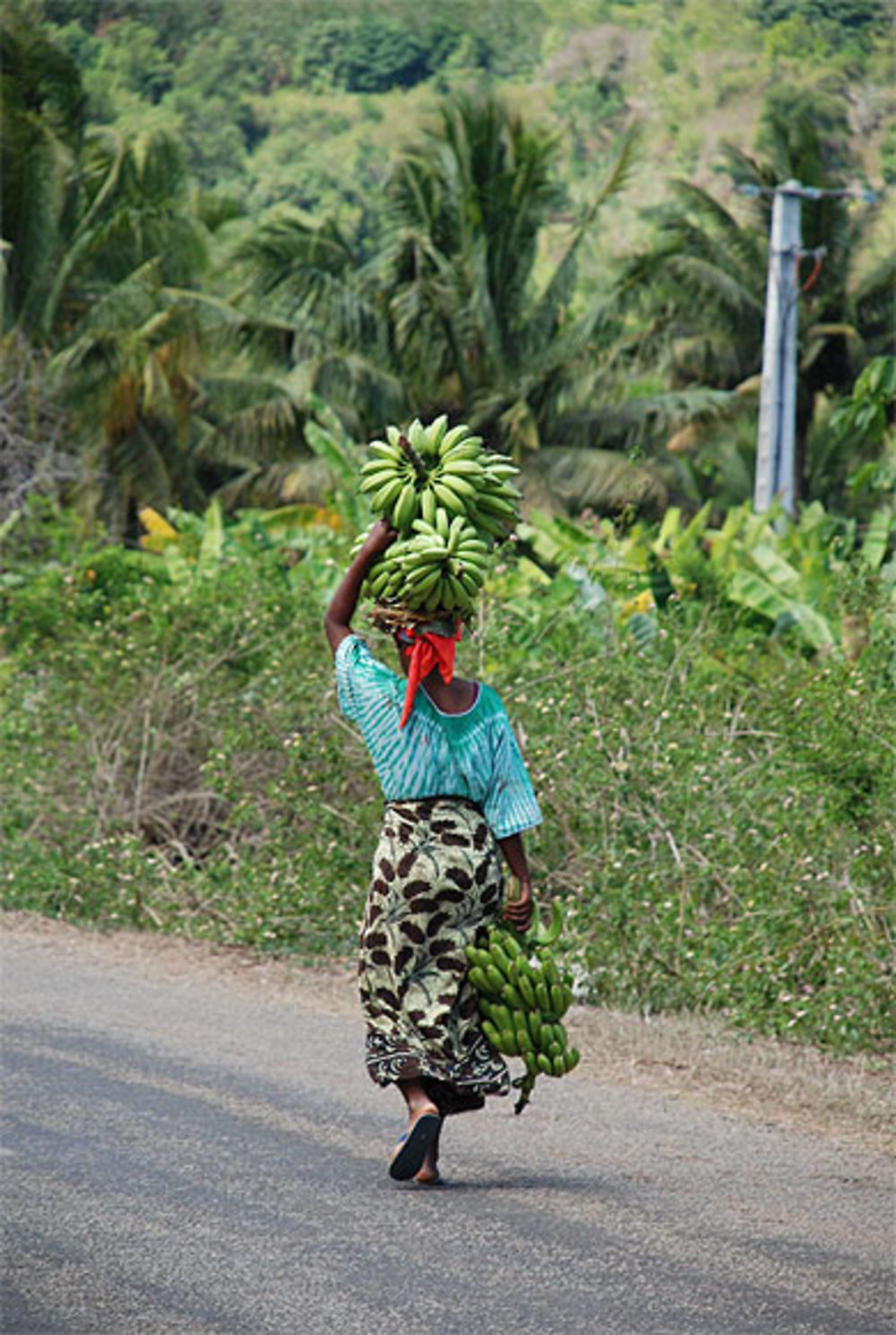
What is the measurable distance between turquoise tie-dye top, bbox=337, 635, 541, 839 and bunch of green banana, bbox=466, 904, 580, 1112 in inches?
15.3

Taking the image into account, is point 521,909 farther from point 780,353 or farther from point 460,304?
point 460,304

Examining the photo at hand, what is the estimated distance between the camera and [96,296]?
32688mm

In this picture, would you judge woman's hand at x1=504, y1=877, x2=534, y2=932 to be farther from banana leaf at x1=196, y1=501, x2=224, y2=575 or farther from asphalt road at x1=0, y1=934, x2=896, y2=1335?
banana leaf at x1=196, y1=501, x2=224, y2=575

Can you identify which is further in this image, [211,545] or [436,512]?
[211,545]

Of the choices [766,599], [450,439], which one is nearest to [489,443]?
[766,599]

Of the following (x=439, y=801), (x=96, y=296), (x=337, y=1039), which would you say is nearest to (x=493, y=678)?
(x=337, y=1039)

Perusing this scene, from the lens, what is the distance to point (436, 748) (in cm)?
589

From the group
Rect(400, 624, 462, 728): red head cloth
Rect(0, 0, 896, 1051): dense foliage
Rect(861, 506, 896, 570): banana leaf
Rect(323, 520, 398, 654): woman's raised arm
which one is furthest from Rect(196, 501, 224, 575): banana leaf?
Rect(400, 624, 462, 728): red head cloth

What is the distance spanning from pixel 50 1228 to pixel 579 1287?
148 centimetres

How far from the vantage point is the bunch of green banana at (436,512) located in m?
5.76

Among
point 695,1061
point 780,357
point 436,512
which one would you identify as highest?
point 436,512

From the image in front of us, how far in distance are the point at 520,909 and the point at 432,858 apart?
34cm

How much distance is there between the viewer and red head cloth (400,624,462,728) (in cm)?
586

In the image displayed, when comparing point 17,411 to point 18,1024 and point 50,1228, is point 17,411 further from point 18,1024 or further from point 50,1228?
point 50,1228
